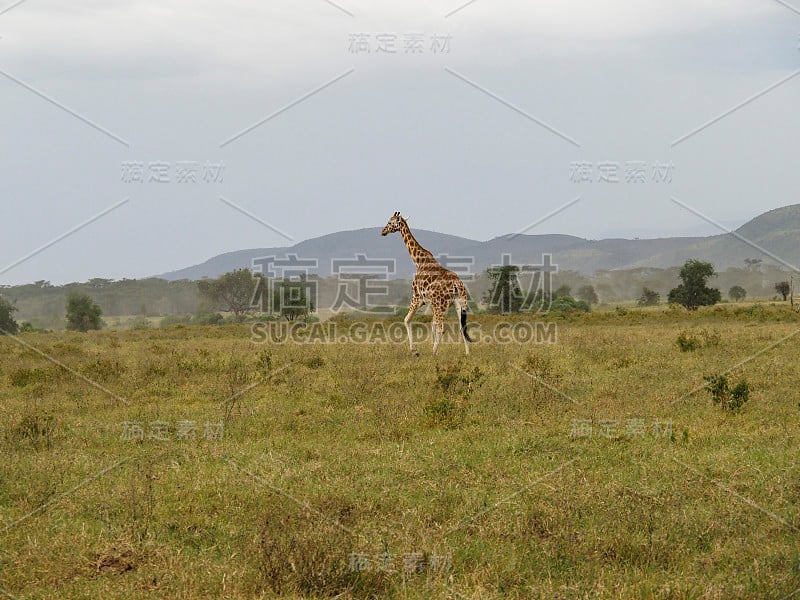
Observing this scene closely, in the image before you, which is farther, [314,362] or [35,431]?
[314,362]

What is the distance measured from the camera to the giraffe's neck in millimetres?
20103

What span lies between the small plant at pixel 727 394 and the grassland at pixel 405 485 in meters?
0.35

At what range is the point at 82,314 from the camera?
5484 cm

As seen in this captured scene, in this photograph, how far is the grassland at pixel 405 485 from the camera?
Result: 577 cm

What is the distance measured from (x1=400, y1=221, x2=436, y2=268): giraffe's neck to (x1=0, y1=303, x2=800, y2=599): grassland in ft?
18.3

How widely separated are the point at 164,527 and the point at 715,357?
465 inches

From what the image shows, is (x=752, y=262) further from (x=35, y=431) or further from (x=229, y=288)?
(x=35, y=431)

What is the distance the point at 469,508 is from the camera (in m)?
7.19

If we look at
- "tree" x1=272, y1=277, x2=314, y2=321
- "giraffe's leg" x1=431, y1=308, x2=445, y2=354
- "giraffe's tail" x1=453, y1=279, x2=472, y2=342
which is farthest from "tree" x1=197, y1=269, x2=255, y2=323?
"giraffe's tail" x1=453, y1=279, x2=472, y2=342

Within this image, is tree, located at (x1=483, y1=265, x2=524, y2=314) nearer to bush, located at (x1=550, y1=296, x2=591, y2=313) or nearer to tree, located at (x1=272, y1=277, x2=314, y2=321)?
bush, located at (x1=550, y1=296, x2=591, y2=313)

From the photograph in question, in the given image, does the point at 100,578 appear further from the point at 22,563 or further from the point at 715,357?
the point at 715,357

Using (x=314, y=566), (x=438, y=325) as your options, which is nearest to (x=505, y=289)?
(x=438, y=325)

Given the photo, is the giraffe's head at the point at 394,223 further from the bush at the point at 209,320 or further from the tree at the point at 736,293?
the tree at the point at 736,293
